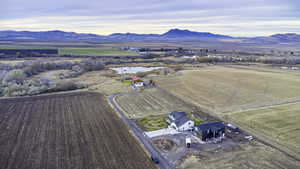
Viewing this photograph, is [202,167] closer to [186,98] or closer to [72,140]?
[72,140]

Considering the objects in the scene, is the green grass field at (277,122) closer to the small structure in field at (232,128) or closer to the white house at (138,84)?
the small structure in field at (232,128)

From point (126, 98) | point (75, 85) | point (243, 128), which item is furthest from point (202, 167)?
point (75, 85)

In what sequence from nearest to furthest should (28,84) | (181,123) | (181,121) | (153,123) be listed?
(181,123)
(181,121)
(153,123)
(28,84)

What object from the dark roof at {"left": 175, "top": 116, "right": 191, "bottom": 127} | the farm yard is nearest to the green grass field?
the farm yard

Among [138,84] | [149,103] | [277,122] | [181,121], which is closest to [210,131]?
[181,121]

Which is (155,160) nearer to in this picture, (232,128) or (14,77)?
(232,128)

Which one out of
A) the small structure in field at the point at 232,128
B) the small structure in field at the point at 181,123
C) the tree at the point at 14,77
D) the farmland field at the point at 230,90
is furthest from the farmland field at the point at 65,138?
the farmland field at the point at 230,90
